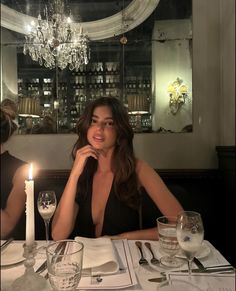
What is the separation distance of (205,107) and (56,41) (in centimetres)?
33

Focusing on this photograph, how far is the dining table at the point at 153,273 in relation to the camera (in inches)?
21.2

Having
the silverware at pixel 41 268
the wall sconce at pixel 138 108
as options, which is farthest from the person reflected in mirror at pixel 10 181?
the wall sconce at pixel 138 108

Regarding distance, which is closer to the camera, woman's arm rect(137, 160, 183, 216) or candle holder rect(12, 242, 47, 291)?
candle holder rect(12, 242, 47, 291)

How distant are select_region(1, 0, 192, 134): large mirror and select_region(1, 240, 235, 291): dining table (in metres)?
0.26

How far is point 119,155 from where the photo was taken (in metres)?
0.64

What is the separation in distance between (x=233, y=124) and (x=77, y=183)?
36 cm

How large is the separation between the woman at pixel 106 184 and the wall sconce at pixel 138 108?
0.8 inches

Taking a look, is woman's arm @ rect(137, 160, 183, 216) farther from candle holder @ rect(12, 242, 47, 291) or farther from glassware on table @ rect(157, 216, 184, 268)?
candle holder @ rect(12, 242, 47, 291)

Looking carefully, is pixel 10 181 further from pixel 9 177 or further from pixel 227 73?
pixel 227 73

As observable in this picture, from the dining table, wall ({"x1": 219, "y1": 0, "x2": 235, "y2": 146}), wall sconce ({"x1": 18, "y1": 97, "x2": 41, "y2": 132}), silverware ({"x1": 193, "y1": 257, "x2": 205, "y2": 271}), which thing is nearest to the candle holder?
the dining table

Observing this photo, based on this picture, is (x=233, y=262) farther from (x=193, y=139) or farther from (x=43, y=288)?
(x=43, y=288)

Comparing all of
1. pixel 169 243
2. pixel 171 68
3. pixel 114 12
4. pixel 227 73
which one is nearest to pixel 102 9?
pixel 114 12

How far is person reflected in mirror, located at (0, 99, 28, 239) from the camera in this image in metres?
0.51

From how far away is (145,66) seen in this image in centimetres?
62
